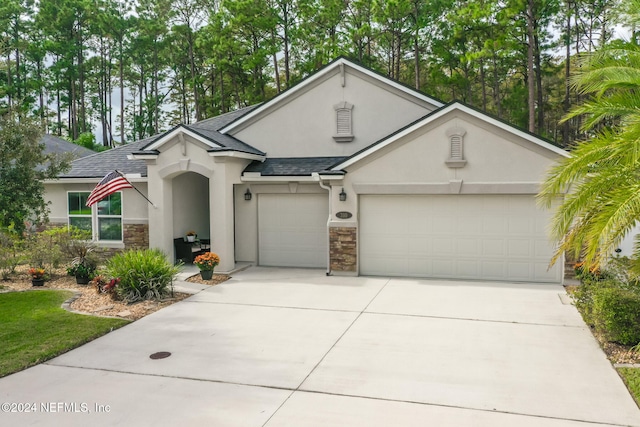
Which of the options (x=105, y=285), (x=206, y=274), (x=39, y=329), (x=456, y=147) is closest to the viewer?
(x=39, y=329)

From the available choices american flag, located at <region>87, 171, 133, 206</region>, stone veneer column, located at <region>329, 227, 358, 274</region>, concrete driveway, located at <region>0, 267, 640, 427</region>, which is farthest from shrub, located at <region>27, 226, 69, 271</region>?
stone veneer column, located at <region>329, 227, 358, 274</region>

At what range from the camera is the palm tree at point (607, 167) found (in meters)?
6.31

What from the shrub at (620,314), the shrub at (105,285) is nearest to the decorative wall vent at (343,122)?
the shrub at (105,285)

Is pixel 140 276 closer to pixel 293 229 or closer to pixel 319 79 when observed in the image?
pixel 293 229

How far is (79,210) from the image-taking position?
1603 centimetres

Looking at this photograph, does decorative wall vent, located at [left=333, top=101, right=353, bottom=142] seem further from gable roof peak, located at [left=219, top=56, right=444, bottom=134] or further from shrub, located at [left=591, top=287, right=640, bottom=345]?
shrub, located at [left=591, top=287, right=640, bottom=345]

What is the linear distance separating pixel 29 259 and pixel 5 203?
406 centimetres

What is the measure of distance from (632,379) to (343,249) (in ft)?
26.0

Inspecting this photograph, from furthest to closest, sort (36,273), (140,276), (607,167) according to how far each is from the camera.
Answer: (36,273)
(140,276)
(607,167)

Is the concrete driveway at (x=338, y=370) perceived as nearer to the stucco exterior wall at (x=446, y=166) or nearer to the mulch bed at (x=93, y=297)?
the mulch bed at (x=93, y=297)

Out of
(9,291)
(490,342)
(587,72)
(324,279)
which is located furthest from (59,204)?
(587,72)

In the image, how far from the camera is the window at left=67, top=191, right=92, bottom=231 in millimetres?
15914

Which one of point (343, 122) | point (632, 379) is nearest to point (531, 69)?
point (343, 122)

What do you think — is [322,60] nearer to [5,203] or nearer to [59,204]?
[59,204]
